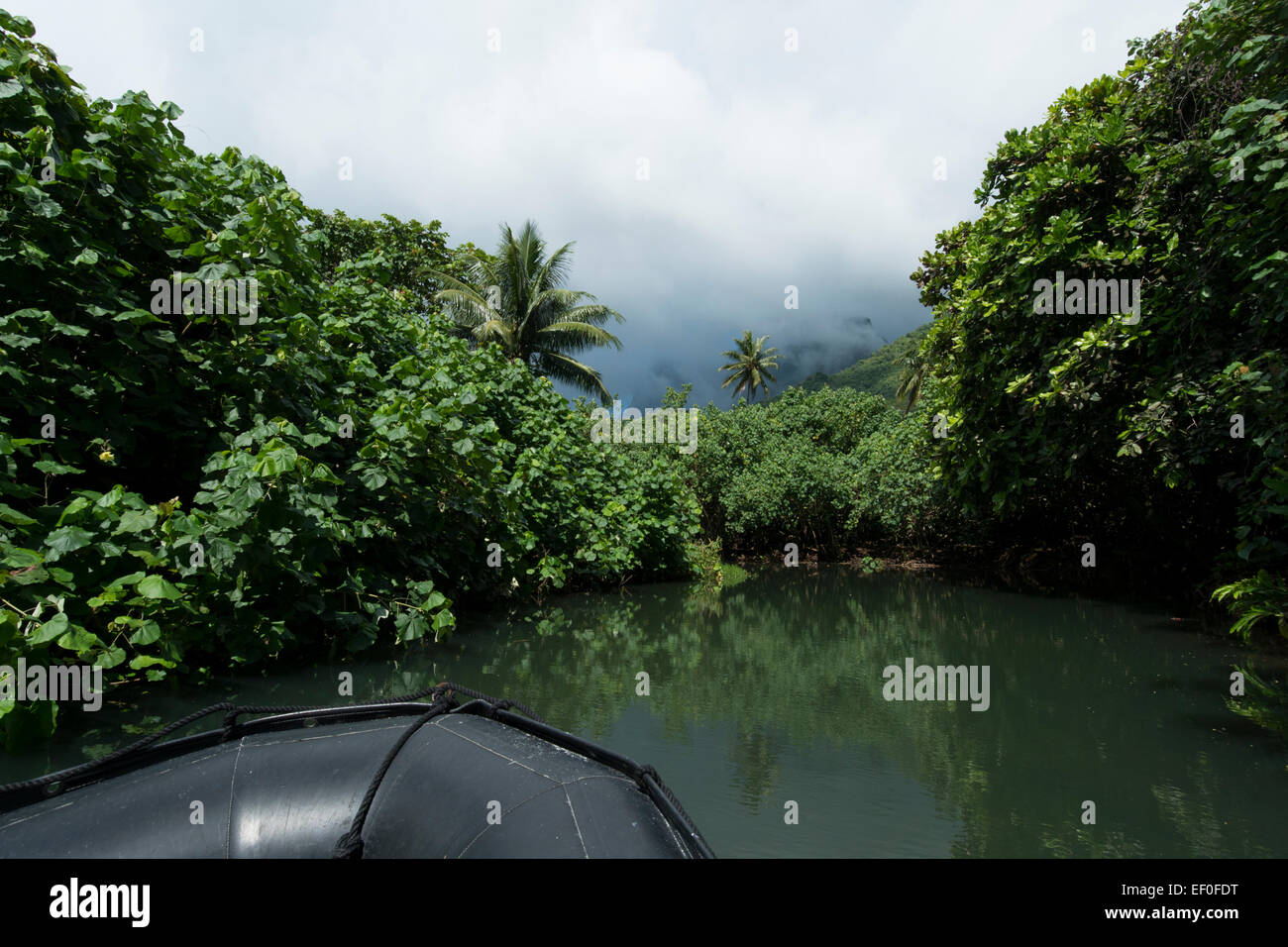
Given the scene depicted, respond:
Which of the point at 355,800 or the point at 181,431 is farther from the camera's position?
the point at 181,431

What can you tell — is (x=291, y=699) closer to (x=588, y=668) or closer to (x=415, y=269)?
(x=588, y=668)

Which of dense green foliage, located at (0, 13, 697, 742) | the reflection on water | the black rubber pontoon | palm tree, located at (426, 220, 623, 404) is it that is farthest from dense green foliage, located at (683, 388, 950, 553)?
the black rubber pontoon

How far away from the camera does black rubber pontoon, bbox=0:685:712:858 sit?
1.58 meters

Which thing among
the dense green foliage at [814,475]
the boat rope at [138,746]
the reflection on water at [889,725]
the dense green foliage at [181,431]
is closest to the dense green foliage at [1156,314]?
the reflection on water at [889,725]

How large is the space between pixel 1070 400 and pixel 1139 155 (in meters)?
2.86

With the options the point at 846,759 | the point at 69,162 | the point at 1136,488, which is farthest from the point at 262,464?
the point at 1136,488

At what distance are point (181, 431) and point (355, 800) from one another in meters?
4.51

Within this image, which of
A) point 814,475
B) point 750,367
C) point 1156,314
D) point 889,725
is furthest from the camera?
point 750,367

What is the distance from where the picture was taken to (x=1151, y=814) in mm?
3416

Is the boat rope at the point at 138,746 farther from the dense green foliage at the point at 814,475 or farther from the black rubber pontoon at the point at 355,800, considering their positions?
the dense green foliage at the point at 814,475

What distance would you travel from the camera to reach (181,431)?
5.20 m

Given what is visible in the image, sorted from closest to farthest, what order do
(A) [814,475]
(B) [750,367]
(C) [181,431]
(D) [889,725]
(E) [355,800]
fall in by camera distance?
1. (E) [355,800]
2. (D) [889,725]
3. (C) [181,431]
4. (A) [814,475]
5. (B) [750,367]

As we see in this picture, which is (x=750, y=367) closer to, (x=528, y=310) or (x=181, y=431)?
(x=528, y=310)

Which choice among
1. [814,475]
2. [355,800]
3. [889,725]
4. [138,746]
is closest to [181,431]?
[138,746]
